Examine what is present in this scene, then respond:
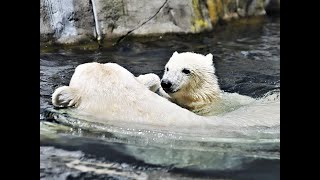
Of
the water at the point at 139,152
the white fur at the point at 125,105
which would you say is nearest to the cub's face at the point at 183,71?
the white fur at the point at 125,105

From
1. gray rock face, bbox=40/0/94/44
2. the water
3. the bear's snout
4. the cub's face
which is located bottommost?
the water

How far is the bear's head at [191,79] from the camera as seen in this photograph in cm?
359

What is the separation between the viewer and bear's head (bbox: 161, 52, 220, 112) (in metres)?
3.59

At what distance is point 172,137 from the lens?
267 centimetres

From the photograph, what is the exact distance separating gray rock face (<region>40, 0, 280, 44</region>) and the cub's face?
849 millimetres

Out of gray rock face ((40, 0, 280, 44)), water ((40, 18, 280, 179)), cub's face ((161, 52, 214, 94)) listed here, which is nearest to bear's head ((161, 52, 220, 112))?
cub's face ((161, 52, 214, 94))

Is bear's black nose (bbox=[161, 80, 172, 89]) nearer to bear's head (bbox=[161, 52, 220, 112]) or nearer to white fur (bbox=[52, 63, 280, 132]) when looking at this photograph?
bear's head (bbox=[161, 52, 220, 112])

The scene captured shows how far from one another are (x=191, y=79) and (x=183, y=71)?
0.29 feet
